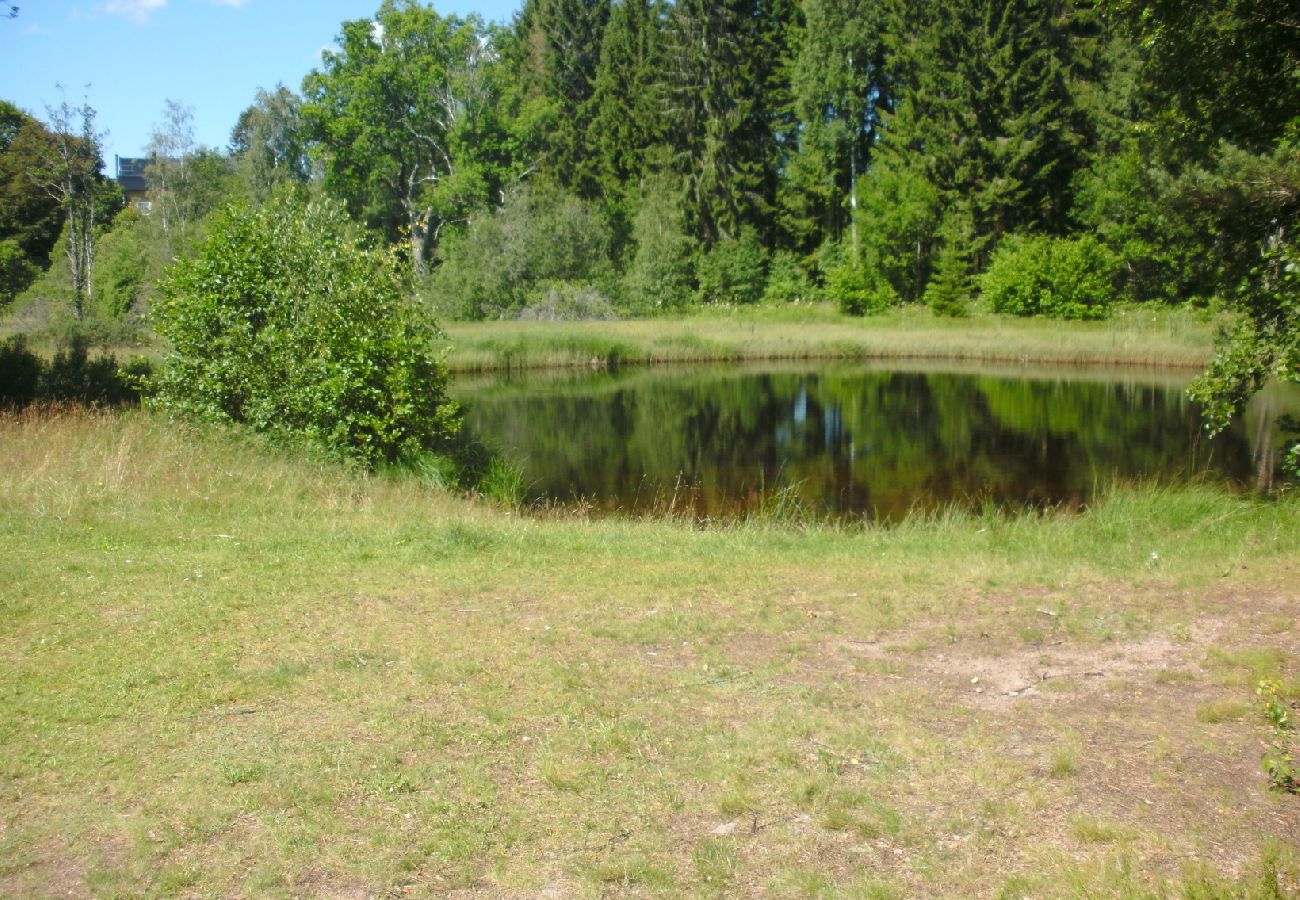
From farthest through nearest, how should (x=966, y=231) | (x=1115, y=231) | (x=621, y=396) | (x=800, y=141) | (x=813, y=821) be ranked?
(x=800, y=141) → (x=966, y=231) → (x=1115, y=231) → (x=621, y=396) → (x=813, y=821)

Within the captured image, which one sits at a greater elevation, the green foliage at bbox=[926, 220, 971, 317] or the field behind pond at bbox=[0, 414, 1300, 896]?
the green foliage at bbox=[926, 220, 971, 317]

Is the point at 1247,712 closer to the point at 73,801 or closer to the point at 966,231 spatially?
the point at 73,801

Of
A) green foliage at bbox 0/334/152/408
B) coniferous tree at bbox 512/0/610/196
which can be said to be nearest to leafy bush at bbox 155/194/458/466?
green foliage at bbox 0/334/152/408

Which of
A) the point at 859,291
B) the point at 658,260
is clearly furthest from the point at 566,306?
the point at 859,291

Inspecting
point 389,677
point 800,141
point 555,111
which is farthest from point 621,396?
point 555,111

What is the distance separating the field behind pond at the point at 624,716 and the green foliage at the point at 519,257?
139ft

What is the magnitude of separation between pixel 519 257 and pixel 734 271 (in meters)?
12.5

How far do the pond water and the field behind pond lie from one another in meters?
6.46

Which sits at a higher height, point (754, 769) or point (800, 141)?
point (800, 141)

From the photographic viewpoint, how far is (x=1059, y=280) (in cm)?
4788

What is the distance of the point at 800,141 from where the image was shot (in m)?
58.7

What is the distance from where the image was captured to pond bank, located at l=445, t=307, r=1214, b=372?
39438mm

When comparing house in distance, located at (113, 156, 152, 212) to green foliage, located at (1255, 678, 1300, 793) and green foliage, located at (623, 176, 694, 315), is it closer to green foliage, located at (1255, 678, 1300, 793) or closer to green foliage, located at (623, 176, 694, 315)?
→ green foliage, located at (623, 176, 694, 315)

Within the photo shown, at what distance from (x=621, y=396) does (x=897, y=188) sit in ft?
91.6
